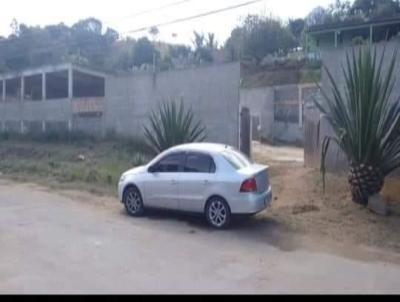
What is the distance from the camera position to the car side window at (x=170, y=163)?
11375mm

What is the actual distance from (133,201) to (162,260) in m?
4.21

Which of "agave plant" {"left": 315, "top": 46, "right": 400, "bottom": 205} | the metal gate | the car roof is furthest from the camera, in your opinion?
the metal gate

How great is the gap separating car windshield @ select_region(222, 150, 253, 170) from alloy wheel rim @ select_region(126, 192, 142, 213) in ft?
7.78

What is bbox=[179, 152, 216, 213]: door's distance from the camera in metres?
10.7

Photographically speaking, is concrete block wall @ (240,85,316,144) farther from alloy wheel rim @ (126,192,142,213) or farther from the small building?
alloy wheel rim @ (126,192,142,213)

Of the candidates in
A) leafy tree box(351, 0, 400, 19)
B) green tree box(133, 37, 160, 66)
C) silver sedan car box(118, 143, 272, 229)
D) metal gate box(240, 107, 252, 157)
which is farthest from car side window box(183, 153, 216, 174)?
green tree box(133, 37, 160, 66)

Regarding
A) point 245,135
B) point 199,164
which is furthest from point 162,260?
point 245,135

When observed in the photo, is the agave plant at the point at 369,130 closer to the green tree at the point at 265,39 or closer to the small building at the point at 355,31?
the small building at the point at 355,31

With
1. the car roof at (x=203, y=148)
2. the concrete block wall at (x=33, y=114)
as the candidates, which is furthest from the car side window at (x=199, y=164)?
the concrete block wall at (x=33, y=114)

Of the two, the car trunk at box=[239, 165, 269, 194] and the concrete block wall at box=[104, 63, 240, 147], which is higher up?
the concrete block wall at box=[104, 63, 240, 147]

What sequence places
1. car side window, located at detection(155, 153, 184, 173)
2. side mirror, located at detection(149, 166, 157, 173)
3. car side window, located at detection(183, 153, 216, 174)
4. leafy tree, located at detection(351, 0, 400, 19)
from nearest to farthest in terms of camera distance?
car side window, located at detection(183, 153, 216, 174) → car side window, located at detection(155, 153, 184, 173) → side mirror, located at detection(149, 166, 157, 173) → leafy tree, located at detection(351, 0, 400, 19)

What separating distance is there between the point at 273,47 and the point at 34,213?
47.1 meters

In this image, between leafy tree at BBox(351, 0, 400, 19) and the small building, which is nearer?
the small building

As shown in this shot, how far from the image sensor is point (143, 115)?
77.6 feet
